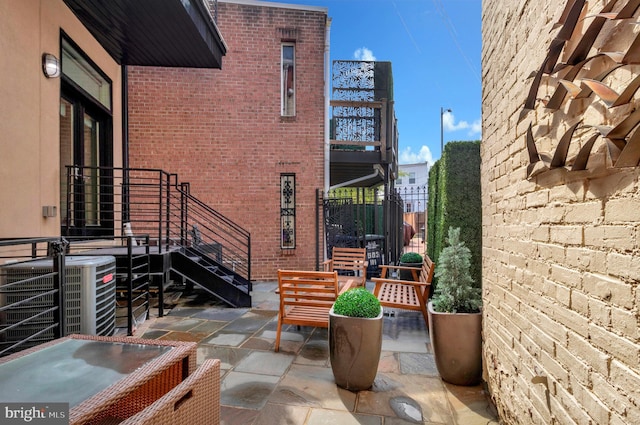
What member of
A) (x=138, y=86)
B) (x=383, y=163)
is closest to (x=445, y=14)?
(x=383, y=163)

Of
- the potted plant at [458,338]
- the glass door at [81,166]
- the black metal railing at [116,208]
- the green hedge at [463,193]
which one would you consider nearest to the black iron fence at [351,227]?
the black metal railing at [116,208]

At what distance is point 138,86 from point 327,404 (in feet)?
24.4

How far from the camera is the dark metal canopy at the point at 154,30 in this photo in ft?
13.2

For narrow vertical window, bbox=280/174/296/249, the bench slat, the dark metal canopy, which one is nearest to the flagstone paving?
the bench slat

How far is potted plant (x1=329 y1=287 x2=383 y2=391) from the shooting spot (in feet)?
8.31

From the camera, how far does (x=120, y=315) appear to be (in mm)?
4465

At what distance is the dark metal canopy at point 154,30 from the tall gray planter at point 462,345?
4.52m

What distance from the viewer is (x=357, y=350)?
8.34 feet

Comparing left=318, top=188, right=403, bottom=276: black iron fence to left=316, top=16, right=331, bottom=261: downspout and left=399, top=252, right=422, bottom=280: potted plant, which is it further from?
left=399, top=252, right=422, bottom=280: potted plant

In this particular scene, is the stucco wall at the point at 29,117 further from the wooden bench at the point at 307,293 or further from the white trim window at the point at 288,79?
the white trim window at the point at 288,79

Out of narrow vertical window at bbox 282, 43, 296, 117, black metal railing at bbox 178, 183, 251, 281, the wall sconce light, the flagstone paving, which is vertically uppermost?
narrow vertical window at bbox 282, 43, 296, 117

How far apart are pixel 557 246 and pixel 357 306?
1497 millimetres

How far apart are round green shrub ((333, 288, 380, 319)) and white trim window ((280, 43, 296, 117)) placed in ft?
18.5

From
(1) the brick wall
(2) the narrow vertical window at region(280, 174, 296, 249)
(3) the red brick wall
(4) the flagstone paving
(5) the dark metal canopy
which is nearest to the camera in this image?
(1) the brick wall
